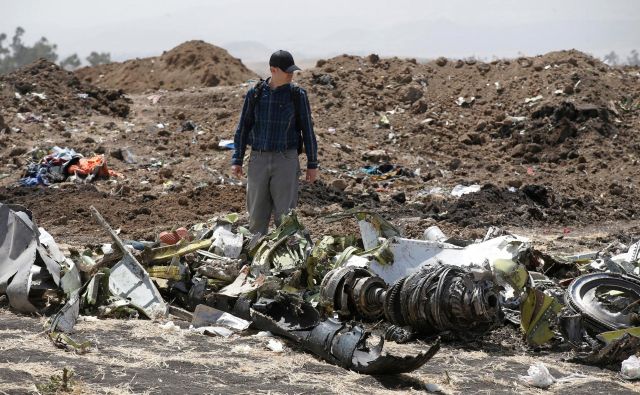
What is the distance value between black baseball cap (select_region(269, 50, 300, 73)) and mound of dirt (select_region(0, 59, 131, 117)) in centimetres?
1257

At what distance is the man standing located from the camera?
8086mm

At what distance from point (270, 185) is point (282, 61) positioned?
105cm

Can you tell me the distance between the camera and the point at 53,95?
20.7 m

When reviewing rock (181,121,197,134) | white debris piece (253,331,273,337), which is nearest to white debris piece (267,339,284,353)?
white debris piece (253,331,273,337)

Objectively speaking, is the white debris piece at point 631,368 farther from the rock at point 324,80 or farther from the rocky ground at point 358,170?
the rock at point 324,80

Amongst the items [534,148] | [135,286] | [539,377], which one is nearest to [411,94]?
[534,148]

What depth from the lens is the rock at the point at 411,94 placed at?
2028cm

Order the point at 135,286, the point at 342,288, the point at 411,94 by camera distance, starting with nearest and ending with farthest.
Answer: the point at 342,288
the point at 135,286
the point at 411,94

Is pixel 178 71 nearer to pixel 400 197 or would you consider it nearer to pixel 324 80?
pixel 324 80

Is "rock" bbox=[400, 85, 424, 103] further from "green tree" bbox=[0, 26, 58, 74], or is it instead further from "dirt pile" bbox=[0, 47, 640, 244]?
"green tree" bbox=[0, 26, 58, 74]

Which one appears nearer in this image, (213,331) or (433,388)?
(433,388)

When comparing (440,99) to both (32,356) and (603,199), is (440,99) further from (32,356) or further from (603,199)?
(32,356)

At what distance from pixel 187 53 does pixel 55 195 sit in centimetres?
1399

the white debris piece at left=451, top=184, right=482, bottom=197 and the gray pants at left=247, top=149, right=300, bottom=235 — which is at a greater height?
the gray pants at left=247, top=149, right=300, bottom=235
